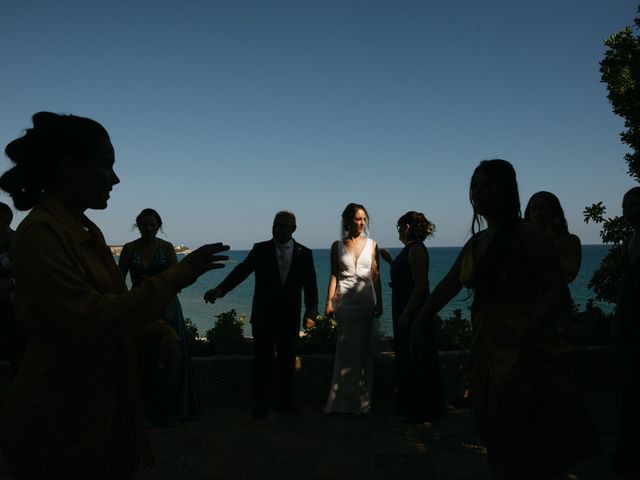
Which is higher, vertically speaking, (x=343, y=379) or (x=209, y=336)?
(x=209, y=336)

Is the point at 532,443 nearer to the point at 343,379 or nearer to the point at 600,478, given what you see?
the point at 600,478

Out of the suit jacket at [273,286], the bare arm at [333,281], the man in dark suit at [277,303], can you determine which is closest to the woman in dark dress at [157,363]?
the man in dark suit at [277,303]

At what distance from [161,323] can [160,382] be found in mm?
3699

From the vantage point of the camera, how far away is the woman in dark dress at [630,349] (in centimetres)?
389

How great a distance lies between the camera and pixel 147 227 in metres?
5.71

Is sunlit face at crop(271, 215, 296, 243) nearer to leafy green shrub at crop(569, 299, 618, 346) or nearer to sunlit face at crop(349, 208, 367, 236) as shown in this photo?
sunlit face at crop(349, 208, 367, 236)

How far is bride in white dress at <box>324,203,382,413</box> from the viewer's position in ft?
19.2

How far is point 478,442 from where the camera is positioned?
469 cm

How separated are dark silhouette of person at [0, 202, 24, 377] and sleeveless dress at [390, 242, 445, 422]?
394 cm

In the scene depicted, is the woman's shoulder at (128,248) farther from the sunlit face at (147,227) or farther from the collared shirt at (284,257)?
the collared shirt at (284,257)

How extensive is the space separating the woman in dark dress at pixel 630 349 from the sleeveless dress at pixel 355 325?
2728mm

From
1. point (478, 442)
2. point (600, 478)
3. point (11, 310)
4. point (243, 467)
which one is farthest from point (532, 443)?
point (11, 310)

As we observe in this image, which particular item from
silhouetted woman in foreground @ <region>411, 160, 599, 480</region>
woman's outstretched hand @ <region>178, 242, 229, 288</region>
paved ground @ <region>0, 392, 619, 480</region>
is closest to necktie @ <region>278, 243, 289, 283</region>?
paved ground @ <region>0, 392, 619, 480</region>

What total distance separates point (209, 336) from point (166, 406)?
1.45 meters
